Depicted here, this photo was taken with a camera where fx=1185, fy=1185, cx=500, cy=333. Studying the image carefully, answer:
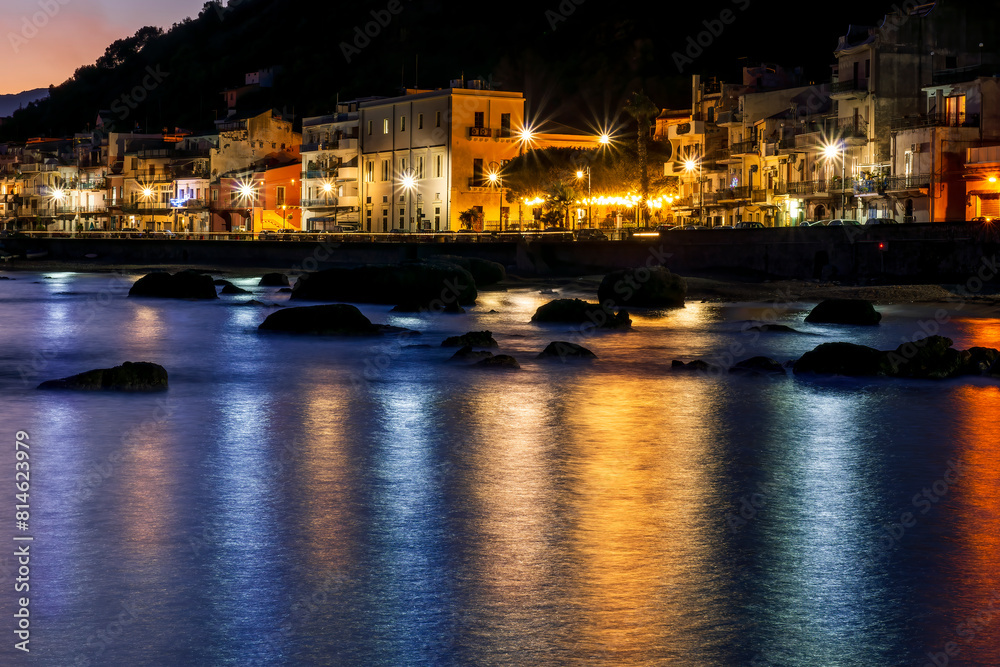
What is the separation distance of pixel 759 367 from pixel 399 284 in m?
21.4

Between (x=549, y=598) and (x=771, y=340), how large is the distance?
22.8 m

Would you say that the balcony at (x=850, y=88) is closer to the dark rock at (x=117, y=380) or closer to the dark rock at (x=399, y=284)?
the dark rock at (x=399, y=284)

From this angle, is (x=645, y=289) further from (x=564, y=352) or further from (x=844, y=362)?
(x=844, y=362)

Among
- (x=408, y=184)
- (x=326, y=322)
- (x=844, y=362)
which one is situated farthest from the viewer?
(x=408, y=184)

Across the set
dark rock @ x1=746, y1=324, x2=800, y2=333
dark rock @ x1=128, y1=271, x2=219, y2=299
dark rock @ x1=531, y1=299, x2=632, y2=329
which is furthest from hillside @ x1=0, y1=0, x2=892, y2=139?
dark rock @ x1=746, y1=324, x2=800, y2=333

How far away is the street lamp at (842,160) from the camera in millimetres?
72375

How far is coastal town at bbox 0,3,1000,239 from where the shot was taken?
65.4m

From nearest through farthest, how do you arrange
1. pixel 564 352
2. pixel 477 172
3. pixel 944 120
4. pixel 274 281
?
pixel 564 352 < pixel 274 281 < pixel 944 120 < pixel 477 172

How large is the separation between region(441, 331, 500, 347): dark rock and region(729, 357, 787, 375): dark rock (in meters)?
6.35

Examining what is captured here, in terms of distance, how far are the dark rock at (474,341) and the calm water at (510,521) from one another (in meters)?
4.69

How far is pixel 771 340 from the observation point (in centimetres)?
3062

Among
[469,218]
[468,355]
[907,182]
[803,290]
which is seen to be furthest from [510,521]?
[469,218]

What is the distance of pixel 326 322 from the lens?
3052cm

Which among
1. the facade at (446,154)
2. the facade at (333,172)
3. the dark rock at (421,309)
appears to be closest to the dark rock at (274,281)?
the dark rock at (421,309)
